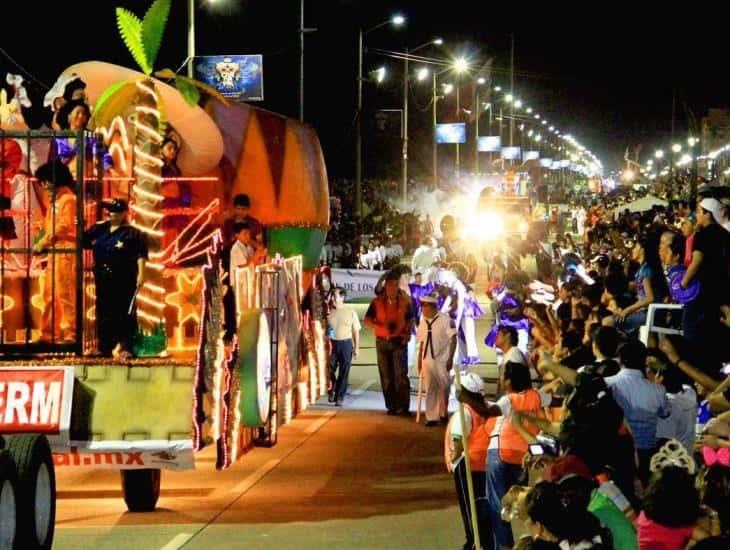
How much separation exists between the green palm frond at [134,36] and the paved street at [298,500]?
3574 millimetres

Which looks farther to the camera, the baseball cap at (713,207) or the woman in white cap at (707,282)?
the baseball cap at (713,207)

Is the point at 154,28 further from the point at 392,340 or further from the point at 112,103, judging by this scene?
the point at 392,340

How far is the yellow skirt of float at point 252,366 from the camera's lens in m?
11.0

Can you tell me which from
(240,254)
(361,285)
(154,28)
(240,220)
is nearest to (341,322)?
(240,220)

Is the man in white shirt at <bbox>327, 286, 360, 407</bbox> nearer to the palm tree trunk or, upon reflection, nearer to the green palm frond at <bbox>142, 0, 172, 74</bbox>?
the green palm frond at <bbox>142, 0, 172, 74</bbox>

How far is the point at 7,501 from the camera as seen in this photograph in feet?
28.5

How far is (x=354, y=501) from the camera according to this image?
12.3 metres

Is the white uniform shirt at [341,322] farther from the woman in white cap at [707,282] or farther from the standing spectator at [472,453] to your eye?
the standing spectator at [472,453]

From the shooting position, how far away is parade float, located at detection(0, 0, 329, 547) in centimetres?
932

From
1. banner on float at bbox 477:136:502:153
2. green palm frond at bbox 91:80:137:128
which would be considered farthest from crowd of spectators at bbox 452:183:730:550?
banner on float at bbox 477:136:502:153

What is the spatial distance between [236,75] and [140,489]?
2095 cm

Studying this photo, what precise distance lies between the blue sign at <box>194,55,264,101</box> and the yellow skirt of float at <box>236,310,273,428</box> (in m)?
20.2

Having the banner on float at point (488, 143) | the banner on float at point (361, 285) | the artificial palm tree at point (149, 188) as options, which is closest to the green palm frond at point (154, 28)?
the artificial palm tree at point (149, 188)

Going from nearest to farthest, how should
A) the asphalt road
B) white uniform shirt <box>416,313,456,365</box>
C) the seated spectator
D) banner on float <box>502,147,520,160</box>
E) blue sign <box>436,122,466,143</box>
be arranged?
the seated spectator, the asphalt road, white uniform shirt <box>416,313,456,365</box>, blue sign <box>436,122,466,143</box>, banner on float <box>502,147,520,160</box>
